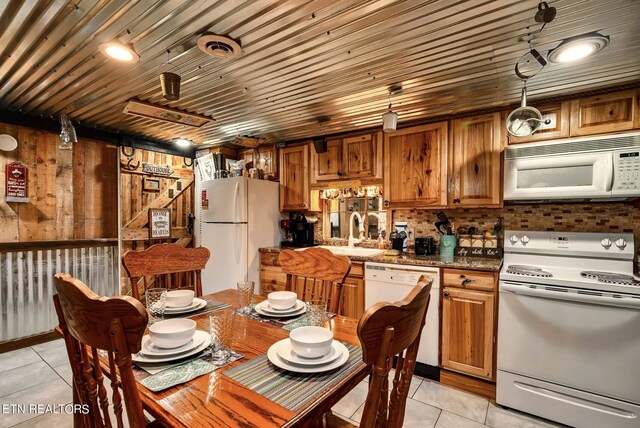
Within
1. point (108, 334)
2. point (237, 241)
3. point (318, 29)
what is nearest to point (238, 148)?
point (237, 241)

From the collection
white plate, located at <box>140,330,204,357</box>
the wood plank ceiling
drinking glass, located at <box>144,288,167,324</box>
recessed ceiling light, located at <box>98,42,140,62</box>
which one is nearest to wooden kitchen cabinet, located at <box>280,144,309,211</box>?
the wood plank ceiling

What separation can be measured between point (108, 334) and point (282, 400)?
0.47m

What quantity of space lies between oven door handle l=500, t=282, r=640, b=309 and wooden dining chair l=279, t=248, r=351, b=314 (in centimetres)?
126

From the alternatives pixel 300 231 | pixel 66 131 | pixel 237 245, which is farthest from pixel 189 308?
pixel 66 131

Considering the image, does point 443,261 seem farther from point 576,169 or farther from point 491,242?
point 576,169

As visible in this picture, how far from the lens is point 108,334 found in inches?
27.8

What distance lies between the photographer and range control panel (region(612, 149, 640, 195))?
197 cm

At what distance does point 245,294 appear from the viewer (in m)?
1.50

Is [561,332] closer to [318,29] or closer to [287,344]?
[287,344]

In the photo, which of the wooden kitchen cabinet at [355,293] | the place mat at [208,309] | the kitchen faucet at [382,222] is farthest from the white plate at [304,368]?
the kitchen faucet at [382,222]

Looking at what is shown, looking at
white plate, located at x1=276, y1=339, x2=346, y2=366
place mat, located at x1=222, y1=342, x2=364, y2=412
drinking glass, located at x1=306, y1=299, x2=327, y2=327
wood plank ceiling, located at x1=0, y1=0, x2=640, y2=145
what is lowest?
place mat, located at x1=222, y1=342, x2=364, y2=412

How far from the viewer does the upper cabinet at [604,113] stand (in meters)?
2.11

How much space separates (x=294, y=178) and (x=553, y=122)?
2.62 m

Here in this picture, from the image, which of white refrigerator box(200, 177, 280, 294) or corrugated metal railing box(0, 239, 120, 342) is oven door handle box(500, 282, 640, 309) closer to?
white refrigerator box(200, 177, 280, 294)
